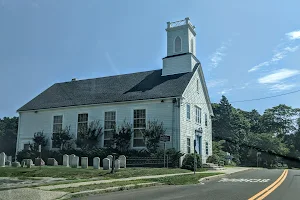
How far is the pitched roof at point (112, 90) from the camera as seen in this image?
1117 inches

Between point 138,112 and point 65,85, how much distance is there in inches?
480

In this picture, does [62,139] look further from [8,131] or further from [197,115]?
[8,131]

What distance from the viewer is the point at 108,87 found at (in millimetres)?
32625

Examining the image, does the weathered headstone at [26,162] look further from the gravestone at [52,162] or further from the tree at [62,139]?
the tree at [62,139]

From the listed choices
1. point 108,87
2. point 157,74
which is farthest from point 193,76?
point 108,87

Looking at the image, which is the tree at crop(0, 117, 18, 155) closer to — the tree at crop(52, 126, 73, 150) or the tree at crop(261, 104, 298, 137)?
the tree at crop(52, 126, 73, 150)

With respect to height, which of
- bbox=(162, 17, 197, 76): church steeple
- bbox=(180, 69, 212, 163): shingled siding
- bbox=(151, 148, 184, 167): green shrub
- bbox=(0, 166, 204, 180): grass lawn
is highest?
bbox=(162, 17, 197, 76): church steeple

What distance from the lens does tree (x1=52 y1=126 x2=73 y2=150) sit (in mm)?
30109

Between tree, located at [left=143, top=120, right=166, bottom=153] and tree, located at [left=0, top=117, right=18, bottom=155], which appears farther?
tree, located at [left=0, top=117, right=18, bottom=155]

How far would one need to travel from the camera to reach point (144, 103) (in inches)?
1103

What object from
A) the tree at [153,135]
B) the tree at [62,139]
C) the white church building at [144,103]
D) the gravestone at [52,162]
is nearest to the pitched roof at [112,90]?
the white church building at [144,103]

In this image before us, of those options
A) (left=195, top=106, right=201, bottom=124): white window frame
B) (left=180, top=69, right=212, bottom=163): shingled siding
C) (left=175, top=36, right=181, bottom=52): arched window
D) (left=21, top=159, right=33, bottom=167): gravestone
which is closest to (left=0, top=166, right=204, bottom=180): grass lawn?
(left=21, top=159, right=33, bottom=167): gravestone

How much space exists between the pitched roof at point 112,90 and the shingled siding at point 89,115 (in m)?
0.49

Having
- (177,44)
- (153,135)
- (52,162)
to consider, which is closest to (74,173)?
(52,162)
